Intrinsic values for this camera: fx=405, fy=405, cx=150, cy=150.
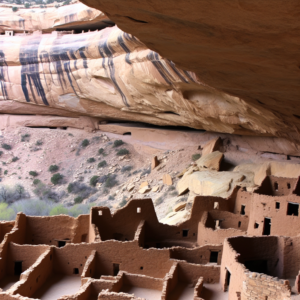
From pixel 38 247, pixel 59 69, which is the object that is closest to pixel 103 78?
pixel 59 69

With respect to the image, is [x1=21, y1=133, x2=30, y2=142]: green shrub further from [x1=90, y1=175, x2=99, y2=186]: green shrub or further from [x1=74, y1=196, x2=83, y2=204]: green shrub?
[x1=74, y1=196, x2=83, y2=204]: green shrub

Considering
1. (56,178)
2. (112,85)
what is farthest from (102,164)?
(112,85)

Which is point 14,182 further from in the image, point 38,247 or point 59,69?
point 38,247

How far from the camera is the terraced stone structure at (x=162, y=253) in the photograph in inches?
381

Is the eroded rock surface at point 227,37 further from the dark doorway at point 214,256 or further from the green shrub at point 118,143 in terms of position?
the green shrub at point 118,143

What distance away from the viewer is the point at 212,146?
25.3 meters

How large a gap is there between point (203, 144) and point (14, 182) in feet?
45.0

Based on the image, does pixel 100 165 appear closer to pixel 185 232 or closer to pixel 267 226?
pixel 185 232

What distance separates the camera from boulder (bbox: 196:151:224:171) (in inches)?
906

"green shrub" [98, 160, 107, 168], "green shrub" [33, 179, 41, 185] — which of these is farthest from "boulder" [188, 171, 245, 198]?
"green shrub" [33, 179, 41, 185]

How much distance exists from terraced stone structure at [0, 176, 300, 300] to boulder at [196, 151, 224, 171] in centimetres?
680

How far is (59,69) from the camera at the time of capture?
28.0 m

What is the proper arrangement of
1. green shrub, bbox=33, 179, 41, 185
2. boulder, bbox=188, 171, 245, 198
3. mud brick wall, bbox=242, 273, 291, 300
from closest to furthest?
mud brick wall, bbox=242, 273, 291, 300, boulder, bbox=188, 171, 245, 198, green shrub, bbox=33, 179, 41, 185

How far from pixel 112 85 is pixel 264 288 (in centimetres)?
1949
